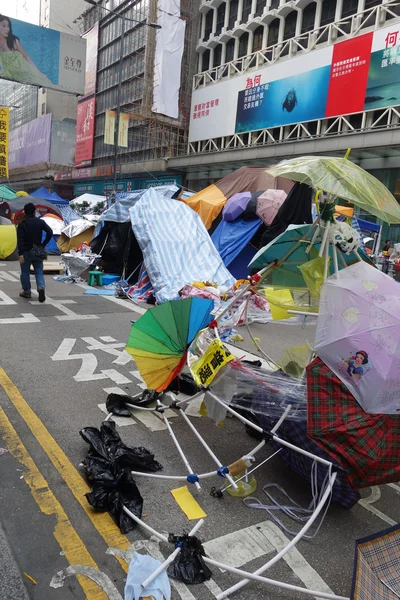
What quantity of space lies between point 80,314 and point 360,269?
6139 millimetres

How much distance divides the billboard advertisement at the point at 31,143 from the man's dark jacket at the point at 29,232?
46.6m

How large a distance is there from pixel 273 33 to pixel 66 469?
1246 inches

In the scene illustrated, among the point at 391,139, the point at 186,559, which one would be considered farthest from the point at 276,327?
the point at 391,139

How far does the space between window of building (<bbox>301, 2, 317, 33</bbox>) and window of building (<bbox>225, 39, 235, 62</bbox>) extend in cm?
660

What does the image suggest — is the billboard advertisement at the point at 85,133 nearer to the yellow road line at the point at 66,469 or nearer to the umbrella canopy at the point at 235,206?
the umbrella canopy at the point at 235,206

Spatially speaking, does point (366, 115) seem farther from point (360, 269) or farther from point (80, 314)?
point (360, 269)

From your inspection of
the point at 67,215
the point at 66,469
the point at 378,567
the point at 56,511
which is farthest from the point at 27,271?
the point at 67,215

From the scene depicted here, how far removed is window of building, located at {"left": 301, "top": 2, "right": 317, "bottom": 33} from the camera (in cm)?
2600

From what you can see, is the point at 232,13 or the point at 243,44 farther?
the point at 232,13

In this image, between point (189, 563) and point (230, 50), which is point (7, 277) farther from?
point (230, 50)

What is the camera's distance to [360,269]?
284cm

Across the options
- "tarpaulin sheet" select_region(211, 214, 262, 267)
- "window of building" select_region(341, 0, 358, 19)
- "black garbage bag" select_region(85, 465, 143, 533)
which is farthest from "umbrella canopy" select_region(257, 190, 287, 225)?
"window of building" select_region(341, 0, 358, 19)

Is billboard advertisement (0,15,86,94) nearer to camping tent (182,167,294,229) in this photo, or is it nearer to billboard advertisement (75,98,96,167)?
camping tent (182,167,294,229)

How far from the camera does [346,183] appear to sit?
9.95ft
